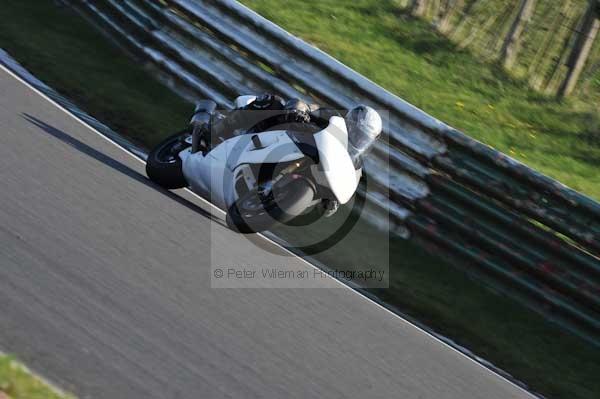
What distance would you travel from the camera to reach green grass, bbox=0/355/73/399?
358cm

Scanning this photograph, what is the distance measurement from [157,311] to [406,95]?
6271mm

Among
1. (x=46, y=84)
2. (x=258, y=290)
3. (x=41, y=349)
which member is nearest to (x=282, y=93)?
(x=46, y=84)

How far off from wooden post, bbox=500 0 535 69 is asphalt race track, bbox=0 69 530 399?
5.52 metres

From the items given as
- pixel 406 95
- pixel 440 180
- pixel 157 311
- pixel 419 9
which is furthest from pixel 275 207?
pixel 419 9

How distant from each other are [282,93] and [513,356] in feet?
12.1

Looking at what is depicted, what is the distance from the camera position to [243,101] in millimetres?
7594

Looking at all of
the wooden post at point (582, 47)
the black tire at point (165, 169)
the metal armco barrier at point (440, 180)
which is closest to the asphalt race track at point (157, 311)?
the black tire at point (165, 169)

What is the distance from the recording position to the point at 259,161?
22.9 ft

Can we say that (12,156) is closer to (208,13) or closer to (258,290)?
(258,290)

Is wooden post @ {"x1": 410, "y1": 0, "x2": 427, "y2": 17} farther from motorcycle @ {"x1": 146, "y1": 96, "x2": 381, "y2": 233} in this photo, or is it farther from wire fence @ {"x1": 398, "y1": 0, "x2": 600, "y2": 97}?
motorcycle @ {"x1": 146, "y1": 96, "x2": 381, "y2": 233}

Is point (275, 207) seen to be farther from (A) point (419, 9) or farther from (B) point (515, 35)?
(A) point (419, 9)

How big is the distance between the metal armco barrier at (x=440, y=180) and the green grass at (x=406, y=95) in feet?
0.67

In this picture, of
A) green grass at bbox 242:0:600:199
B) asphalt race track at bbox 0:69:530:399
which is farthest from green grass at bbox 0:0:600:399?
asphalt race track at bbox 0:69:530:399

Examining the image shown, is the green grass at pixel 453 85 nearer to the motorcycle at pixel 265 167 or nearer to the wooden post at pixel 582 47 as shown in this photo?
the wooden post at pixel 582 47
